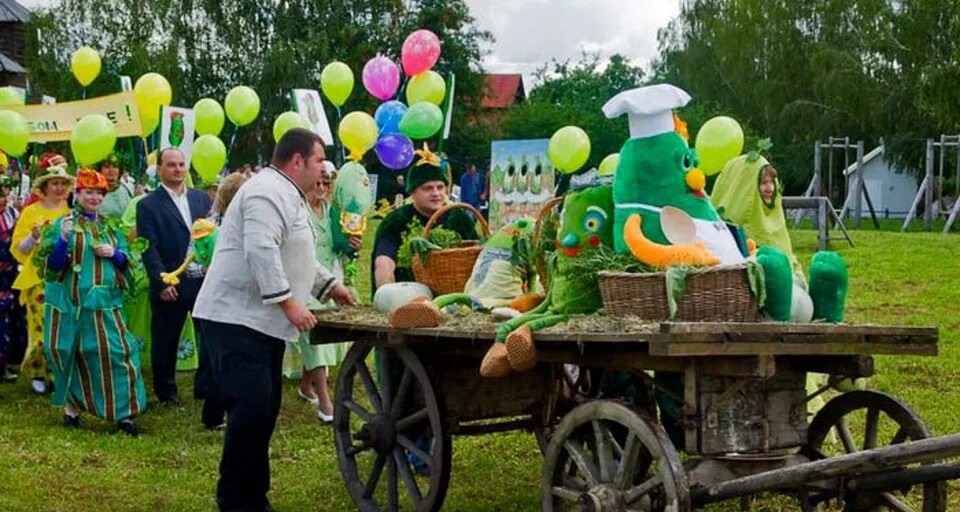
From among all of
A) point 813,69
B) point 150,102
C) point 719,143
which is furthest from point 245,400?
point 813,69

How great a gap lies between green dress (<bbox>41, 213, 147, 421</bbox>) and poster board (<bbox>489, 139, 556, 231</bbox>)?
2.71 m

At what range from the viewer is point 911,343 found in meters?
4.43

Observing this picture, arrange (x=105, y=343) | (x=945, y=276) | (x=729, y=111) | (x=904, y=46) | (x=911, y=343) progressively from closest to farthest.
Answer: (x=911, y=343), (x=105, y=343), (x=945, y=276), (x=904, y=46), (x=729, y=111)

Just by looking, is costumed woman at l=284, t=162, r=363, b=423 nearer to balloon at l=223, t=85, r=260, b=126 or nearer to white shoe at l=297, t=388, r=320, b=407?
white shoe at l=297, t=388, r=320, b=407

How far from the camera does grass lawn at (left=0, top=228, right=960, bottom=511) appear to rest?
6160mm

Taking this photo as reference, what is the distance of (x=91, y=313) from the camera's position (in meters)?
7.52

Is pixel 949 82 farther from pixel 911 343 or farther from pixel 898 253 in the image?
pixel 911 343

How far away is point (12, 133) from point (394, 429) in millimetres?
7928

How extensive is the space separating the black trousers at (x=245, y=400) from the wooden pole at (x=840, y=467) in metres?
2.14

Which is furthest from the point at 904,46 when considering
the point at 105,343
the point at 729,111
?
the point at 105,343

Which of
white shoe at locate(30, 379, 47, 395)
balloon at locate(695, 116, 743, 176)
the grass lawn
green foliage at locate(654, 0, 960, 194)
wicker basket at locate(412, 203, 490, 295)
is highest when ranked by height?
green foliage at locate(654, 0, 960, 194)

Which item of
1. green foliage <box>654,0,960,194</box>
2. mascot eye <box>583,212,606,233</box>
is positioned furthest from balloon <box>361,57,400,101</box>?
green foliage <box>654,0,960,194</box>

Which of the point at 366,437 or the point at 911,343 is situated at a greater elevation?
the point at 911,343

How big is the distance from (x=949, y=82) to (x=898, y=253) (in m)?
10.7
